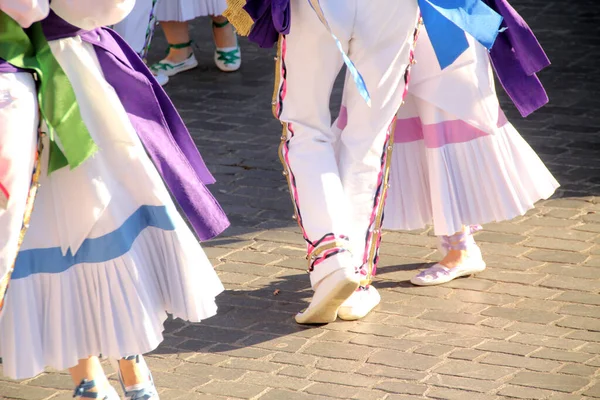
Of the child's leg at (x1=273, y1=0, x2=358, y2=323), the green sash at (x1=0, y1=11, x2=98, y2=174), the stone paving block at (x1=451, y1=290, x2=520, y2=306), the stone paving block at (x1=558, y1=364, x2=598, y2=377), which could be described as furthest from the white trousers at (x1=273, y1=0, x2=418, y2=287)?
the green sash at (x1=0, y1=11, x2=98, y2=174)

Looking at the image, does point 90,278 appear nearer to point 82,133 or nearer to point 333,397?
point 82,133

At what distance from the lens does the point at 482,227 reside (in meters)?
5.14

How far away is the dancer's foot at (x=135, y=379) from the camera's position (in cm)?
345

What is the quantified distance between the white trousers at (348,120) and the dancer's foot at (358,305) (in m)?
0.12

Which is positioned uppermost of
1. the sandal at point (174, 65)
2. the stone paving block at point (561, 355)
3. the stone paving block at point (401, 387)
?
the sandal at point (174, 65)

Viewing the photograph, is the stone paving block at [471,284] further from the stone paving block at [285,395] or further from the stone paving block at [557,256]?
the stone paving block at [285,395]

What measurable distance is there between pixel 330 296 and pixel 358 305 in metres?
0.27

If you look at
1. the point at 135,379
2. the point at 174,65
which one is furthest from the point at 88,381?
the point at 174,65

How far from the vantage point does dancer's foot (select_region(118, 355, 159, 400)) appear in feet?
11.3

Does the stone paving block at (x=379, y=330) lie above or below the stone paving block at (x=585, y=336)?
above

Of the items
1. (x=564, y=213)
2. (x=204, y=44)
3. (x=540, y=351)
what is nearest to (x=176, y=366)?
(x=540, y=351)

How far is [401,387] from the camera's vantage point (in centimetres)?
376

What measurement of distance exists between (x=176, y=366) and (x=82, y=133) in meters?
1.11

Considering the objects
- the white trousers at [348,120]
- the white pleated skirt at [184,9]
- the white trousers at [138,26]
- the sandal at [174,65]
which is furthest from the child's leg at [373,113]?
the sandal at [174,65]
